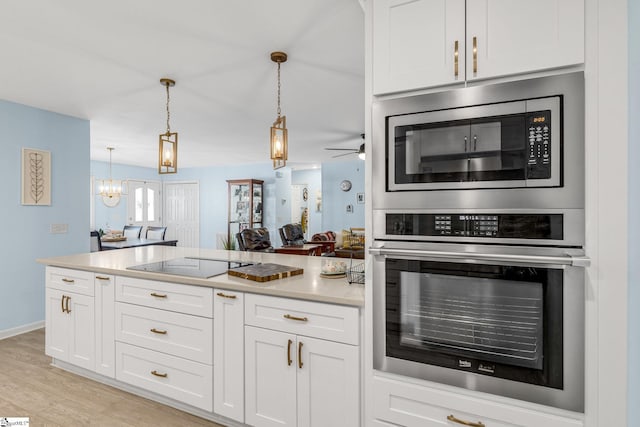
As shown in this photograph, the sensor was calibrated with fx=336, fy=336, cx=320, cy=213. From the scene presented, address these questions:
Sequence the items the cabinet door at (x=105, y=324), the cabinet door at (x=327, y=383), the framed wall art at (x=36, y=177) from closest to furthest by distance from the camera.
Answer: the cabinet door at (x=327, y=383) < the cabinet door at (x=105, y=324) < the framed wall art at (x=36, y=177)

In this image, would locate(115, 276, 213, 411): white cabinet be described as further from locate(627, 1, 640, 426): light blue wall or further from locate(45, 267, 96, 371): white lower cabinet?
locate(627, 1, 640, 426): light blue wall

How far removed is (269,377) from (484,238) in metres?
1.29

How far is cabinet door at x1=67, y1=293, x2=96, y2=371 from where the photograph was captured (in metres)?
2.46

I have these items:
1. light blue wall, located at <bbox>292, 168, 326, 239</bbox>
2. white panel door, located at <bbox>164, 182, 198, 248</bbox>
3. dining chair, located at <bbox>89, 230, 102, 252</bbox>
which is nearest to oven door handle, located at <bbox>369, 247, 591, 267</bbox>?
dining chair, located at <bbox>89, 230, 102, 252</bbox>

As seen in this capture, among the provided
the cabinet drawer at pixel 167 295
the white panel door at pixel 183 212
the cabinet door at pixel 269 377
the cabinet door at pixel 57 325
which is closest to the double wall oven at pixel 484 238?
the cabinet door at pixel 269 377

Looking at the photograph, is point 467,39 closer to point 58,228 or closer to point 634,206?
point 634,206

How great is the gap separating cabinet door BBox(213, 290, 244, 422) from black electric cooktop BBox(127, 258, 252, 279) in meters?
0.24

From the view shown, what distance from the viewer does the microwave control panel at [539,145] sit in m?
1.21

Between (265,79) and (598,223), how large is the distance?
8.58 ft

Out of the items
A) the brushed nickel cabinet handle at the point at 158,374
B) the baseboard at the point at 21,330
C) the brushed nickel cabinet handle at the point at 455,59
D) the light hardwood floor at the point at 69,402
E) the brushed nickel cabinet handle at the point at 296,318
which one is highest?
the brushed nickel cabinet handle at the point at 455,59

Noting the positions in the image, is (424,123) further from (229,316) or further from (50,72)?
(50,72)

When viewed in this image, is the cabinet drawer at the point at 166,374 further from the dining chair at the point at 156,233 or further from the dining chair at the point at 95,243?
the dining chair at the point at 156,233

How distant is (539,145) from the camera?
1.22 meters

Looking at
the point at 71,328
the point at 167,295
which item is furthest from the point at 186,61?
the point at 71,328
